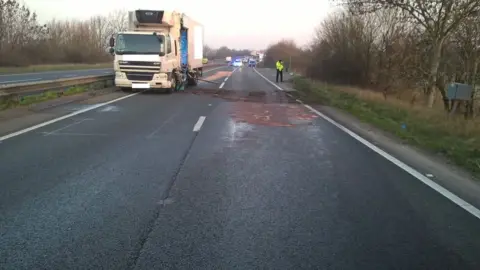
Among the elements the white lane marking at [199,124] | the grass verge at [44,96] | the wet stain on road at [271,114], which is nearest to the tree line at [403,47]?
the wet stain on road at [271,114]

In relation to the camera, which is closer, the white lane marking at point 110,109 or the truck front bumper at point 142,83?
the white lane marking at point 110,109

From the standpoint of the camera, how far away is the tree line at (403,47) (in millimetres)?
19797

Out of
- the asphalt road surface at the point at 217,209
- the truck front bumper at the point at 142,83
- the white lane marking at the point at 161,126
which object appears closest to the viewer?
the asphalt road surface at the point at 217,209

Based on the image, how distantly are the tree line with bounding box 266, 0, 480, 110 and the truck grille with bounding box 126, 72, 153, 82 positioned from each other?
9608mm

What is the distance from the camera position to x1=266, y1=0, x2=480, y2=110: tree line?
65.0ft

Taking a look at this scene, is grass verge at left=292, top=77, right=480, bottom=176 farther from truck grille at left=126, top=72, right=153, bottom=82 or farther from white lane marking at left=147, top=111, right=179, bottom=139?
truck grille at left=126, top=72, right=153, bottom=82

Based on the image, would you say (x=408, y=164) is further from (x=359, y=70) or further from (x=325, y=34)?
(x=325, y=34)

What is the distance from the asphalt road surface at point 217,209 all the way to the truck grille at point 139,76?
39.4ft

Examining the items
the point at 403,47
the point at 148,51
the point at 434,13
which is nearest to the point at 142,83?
the point at 148,51

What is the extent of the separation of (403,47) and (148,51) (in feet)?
49.1

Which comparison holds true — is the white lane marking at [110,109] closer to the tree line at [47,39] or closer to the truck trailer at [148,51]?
the truck trailer at [148,51]

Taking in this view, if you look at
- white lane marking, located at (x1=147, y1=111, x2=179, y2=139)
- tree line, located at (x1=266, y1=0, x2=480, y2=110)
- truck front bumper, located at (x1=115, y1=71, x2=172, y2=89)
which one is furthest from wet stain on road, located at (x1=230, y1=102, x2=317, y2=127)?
tree line, located at (x1=266, y1=0, x2=480, y2=110)

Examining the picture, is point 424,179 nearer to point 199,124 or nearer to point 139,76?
A: point 199,124

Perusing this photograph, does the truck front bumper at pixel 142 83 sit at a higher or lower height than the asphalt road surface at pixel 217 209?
lower
